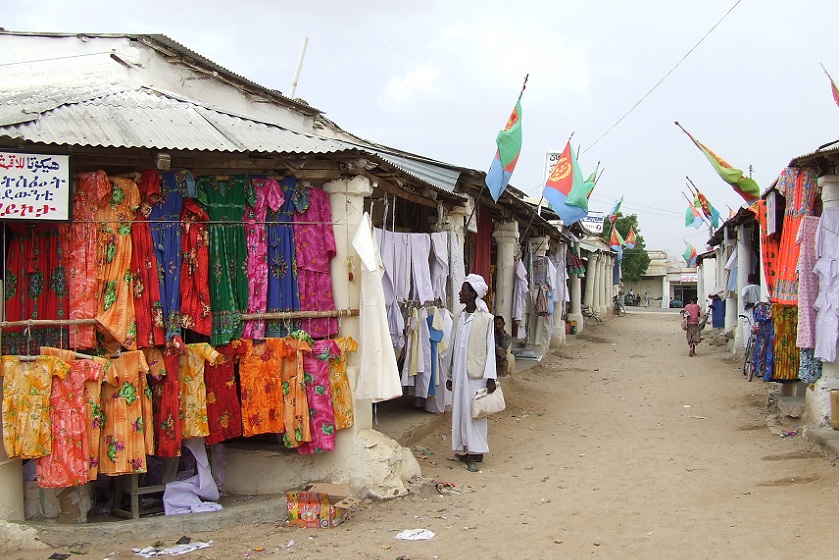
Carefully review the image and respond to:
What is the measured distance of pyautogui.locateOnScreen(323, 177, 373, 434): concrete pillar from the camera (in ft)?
20.9

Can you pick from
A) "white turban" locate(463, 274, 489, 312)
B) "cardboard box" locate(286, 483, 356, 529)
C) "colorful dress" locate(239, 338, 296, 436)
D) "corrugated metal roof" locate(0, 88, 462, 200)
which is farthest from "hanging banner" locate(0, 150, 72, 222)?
"white turban" locate(463, 274, 489, 312)

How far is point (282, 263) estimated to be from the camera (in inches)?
246

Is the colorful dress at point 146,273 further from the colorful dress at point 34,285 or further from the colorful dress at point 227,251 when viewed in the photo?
the colorful dress at point 34,285

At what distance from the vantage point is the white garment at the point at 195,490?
19.4 ft

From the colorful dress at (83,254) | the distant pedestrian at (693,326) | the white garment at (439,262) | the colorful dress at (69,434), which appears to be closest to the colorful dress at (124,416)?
the colorful dress at (69,434)

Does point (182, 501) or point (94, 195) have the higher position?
point (94, 195)

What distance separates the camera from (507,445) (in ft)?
28.7

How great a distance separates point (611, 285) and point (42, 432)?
37.0 meters

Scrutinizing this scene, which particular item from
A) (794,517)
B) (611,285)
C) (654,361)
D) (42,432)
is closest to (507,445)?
(794,517)

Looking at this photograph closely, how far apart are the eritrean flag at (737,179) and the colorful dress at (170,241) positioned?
7.85 m

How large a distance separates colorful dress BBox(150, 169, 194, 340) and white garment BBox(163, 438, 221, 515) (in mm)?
1035

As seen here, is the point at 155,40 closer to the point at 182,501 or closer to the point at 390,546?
the point at 182,501

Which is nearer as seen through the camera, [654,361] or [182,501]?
[182,501]

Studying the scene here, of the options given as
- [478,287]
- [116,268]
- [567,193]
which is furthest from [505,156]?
[116,268]
